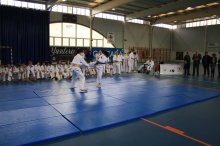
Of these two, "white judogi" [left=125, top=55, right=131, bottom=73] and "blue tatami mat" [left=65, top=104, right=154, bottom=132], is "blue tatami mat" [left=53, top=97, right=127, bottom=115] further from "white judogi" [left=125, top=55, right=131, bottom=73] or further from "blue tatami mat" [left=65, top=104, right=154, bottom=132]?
"white judogi" [left=125, top=55, right=131, bottom=73]

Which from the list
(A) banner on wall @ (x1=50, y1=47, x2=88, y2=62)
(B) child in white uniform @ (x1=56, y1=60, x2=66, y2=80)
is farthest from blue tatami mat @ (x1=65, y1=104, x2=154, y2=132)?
(A) banner on wall @ (x1=50, y1=47, x2=88, y2=62)

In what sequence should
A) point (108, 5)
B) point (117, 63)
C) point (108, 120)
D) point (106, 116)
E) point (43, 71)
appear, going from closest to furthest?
point (108, 120) → point (106, 116) → point (43, 71) → point (117, 63) → point (108, 5)

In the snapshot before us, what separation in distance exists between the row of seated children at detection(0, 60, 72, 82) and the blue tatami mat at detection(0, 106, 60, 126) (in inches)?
239

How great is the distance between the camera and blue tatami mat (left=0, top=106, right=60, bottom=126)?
432 centimetres

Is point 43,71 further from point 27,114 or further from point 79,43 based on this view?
point 79,43

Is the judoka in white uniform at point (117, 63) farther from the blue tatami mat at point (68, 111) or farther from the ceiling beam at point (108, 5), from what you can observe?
the blue tatami mat at point (68, 111)

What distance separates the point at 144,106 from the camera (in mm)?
5602

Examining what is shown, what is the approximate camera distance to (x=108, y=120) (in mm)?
4391

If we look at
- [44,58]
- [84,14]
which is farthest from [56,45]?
[84,14]

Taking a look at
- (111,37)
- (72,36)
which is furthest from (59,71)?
(111,37)

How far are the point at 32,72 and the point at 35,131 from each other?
7910 millimetres

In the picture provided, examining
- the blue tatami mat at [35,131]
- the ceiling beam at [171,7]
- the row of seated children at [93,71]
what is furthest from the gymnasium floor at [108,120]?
the ceiling beam at [171,7]

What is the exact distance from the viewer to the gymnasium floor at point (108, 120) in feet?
11.5

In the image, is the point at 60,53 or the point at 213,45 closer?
the point at 60,53
